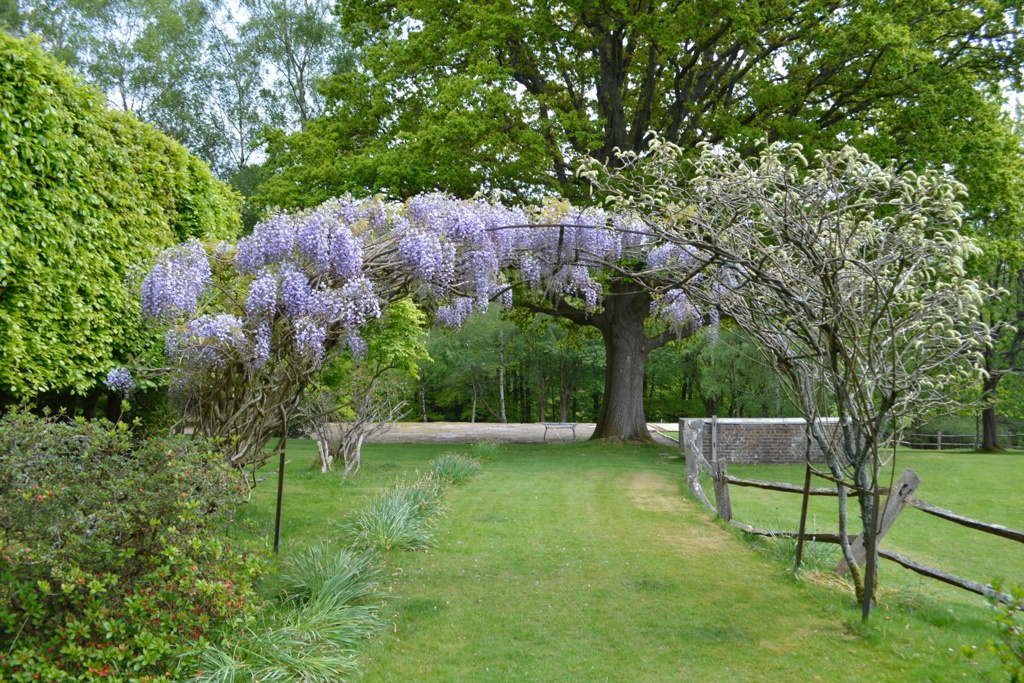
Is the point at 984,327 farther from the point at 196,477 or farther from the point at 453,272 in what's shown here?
the point at 196,477

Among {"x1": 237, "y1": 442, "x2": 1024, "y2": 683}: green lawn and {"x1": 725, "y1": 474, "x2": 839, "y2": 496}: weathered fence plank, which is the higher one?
{"x1": 725, "y1": 474, "x2": 839, "y2": 496}: weathered fence plank

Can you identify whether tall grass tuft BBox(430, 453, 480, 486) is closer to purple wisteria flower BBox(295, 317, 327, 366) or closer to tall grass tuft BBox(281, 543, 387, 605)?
purple wisteria flower BBox(295, 317, 327, 366)

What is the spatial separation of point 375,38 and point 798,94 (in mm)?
9990

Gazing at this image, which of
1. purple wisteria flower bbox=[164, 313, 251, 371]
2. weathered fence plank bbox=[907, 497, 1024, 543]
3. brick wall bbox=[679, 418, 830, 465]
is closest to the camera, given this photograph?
weathered fence plank bbox=[907, 497, 1024, 543]

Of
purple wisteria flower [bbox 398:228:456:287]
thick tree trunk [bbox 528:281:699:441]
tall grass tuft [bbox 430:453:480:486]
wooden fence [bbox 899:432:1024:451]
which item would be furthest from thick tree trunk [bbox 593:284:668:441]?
wooden fence [bbox 899:432:1024:451]

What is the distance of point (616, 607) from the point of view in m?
5.43

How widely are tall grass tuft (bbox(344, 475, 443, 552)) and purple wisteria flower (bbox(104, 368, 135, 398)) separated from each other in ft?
7.79

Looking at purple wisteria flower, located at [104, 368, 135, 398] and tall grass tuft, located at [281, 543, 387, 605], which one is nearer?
tall grass tuft, located at [281, 543, 387, 605]

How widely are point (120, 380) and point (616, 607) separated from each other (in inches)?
185

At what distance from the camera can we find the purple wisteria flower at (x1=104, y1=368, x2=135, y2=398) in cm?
651

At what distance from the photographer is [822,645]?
4699mm

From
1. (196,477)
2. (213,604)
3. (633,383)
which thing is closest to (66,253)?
(196,477)

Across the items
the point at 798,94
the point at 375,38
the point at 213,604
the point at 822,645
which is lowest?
the point at 822,645

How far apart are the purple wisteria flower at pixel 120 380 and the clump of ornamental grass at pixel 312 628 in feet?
7.61
